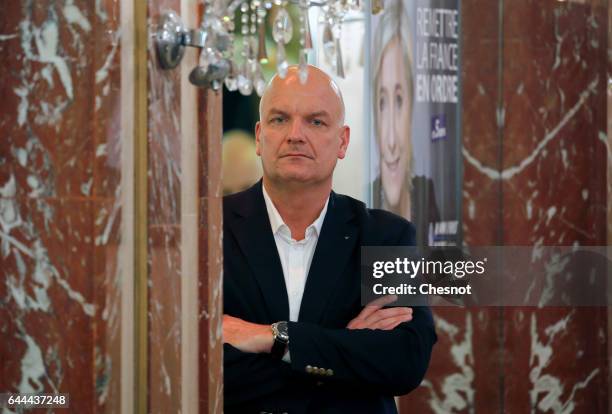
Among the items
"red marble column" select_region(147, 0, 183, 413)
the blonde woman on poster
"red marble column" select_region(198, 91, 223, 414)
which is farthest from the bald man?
"red marble column" select_region(147, 0, 183, 413)

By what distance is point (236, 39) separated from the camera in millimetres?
1402

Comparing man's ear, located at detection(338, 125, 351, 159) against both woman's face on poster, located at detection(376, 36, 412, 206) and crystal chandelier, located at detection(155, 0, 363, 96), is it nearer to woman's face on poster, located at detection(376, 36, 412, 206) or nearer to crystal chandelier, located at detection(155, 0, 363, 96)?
woman's face on poster, located at detection(376, 36, 412, 206)

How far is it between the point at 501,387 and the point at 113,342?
1.06m

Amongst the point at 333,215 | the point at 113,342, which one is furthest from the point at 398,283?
the point at 113,342

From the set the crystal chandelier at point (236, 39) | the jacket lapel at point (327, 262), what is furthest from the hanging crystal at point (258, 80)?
the jacket lapel at point (327, 262)

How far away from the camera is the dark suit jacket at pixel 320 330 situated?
161cm

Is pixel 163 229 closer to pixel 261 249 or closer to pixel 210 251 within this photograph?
pixel 210 251

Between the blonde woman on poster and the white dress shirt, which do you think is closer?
the white dress shirt

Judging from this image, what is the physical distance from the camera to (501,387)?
6.31 feet

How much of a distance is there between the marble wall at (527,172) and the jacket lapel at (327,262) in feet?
1.09

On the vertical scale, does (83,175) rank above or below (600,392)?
above

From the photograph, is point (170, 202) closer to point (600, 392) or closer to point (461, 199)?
point (461, 199)

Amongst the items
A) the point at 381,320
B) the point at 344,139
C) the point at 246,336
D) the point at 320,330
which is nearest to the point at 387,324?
the point at 381,320

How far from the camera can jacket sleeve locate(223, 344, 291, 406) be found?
5.31ft
